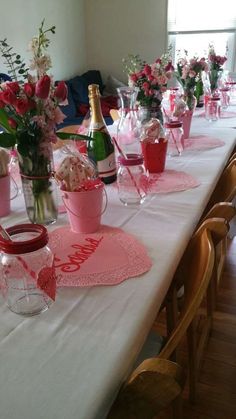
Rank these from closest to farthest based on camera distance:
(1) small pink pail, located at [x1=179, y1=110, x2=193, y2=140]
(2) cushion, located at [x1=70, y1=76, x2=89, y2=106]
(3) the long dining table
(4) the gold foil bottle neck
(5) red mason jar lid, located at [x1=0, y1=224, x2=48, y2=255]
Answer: (3) the long dining table, (5) red mason jar lid, located at [x1=0, y1=224, x2=48, y2=255], (4) the gold foil bottle neck, (1) small pink pail, located at [x1=179, y1=110, x2=193, y2=140], (2) cushion, located at [x1=70, y1=76, x2=89, y2=106]

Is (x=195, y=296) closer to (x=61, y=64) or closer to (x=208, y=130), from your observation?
(x=208, y=130)

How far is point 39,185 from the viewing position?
92cm

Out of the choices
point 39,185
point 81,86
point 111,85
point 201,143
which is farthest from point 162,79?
point 111,85

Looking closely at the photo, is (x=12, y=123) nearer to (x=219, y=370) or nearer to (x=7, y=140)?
(x=7, y=140)

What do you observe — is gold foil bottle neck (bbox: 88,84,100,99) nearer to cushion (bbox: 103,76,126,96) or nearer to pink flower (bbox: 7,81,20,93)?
pink flower (bbox: 7,81,20,93)

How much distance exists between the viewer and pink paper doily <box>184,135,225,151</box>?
5.37 ft

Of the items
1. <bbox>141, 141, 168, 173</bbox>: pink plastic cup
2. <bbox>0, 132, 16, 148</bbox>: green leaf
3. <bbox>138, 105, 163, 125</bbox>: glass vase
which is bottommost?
<bbox>141, 141, 168, 173</bbox>: pink plastic cup

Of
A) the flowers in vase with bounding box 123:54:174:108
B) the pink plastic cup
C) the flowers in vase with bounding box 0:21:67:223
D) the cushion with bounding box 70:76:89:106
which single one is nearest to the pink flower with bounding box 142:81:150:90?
the flowers in vase with bounding box 123:54:174:108

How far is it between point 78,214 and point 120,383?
0.45 meters

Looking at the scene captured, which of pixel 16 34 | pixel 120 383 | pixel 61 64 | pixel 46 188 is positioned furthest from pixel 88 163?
pixel 61 64

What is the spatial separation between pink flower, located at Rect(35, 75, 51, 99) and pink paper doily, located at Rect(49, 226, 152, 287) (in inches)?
13.2

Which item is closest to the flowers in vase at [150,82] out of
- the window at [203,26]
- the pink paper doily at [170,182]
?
the pink paper doily at [170,182]

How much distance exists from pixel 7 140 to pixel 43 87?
6.2 inches

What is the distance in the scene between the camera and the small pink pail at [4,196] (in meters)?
0.99
